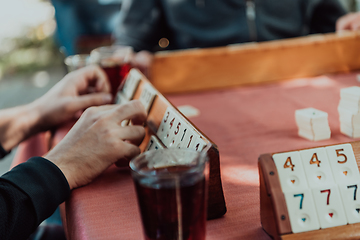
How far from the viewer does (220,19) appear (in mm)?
2330

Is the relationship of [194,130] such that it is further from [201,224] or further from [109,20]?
[109,20]

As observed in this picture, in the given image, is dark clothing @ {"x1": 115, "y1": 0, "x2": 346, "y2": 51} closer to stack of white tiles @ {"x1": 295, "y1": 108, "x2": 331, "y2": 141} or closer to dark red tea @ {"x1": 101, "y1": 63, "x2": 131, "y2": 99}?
dark red tea @ {"x1": 101, "y1": 63, "x2": 131, "y2": 99}

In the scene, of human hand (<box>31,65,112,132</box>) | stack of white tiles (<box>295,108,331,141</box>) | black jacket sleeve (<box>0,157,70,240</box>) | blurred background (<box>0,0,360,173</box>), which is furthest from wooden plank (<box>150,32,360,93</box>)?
blurred background (<box>0,0,360,173</box>)

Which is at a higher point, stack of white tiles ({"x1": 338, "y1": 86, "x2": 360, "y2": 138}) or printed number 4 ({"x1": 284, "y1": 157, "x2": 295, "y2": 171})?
printed number 4 ({"x1": 284, "y1": 157, "x2": 295, "y2": 171})

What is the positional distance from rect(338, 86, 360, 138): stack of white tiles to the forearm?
0.92 meters

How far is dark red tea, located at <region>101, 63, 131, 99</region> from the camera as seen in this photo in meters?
1.32

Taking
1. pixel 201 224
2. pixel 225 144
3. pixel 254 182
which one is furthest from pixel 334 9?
pixel 201 224

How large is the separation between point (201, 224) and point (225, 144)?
44 centimetres

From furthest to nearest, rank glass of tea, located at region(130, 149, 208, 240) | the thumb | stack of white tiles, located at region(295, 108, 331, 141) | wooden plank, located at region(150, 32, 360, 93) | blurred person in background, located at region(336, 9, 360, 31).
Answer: blurred person in background, located at region(336, 9, 360, 31)
wooden plank, located at region(150, 32, 360, 93)
the thumb
stack of white tiles, located at region(295, 108, 331, 141)
glass of tea, located at region(130, 149, 208, 240)

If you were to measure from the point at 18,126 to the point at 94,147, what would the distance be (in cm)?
54

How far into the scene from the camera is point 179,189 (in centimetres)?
44

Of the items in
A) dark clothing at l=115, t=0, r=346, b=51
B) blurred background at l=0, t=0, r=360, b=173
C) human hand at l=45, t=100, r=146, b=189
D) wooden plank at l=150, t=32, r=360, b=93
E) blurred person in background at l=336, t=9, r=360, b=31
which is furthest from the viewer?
blurred background at l=0, t=0, r=360, b=173

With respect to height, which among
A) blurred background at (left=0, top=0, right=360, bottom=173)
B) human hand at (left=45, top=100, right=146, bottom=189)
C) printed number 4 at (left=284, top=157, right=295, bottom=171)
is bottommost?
blurred background at (left=0, top=0, right=360, bottom=173)

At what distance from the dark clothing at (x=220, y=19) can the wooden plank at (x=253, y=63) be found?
0.87 m
